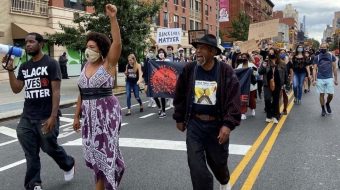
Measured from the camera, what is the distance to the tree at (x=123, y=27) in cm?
1969

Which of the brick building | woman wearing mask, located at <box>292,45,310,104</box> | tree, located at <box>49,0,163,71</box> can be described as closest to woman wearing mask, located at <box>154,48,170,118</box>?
woman wearing mask, located at <box>292,45,310,104</box>

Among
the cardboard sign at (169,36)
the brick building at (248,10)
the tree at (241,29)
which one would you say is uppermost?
the brick building at (248,10)

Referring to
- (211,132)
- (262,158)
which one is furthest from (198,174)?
(262,158)

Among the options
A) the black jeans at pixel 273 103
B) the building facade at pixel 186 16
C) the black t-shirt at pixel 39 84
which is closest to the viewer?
the black t-shirt at pixel 39 84

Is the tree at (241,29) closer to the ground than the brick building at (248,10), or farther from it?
closer to the ground

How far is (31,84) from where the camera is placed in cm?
500

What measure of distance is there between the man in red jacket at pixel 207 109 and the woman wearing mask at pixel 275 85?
242 inches

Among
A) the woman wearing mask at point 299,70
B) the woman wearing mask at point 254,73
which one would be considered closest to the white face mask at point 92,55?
the woman wearing mask at point 254,73

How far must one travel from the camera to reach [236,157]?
22.1 feet

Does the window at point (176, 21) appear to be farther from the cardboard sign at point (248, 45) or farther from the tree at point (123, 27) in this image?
the cardboard sign at point (248, 45)

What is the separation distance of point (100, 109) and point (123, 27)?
15962mm

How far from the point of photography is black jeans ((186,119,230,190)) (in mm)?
4199

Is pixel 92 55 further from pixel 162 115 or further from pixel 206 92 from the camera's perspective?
pixel 162 115

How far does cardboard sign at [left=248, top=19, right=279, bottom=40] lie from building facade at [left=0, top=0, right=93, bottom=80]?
10.0 meters
